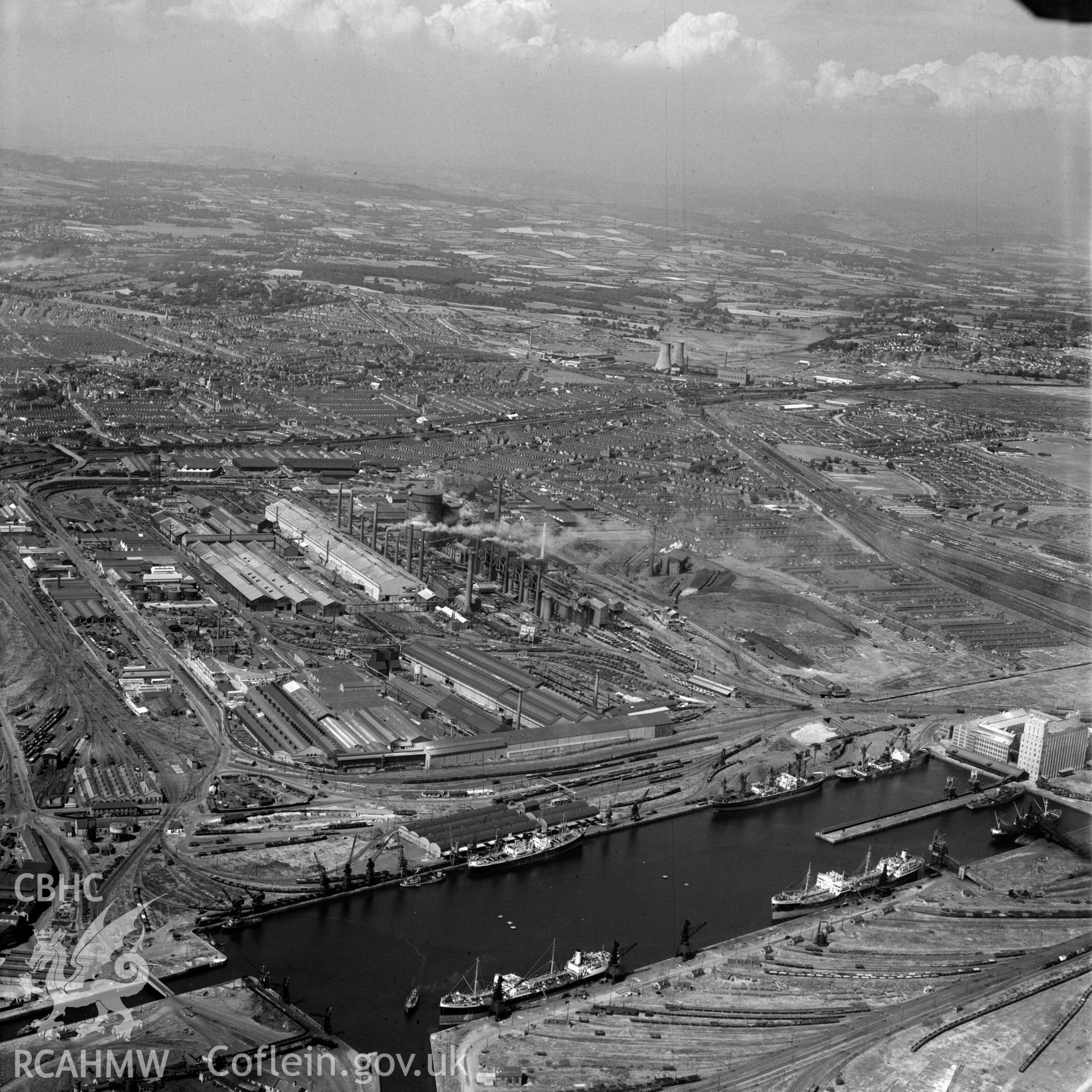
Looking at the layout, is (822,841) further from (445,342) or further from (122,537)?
(445,342)

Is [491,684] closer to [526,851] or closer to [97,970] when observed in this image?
[526,851]

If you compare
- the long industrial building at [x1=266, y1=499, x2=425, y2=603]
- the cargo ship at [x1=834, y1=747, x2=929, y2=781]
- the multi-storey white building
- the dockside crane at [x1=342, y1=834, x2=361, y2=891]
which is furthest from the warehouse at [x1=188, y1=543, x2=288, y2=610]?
the multi-storey white building

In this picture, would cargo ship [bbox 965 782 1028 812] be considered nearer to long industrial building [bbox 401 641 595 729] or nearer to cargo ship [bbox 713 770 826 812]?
cargo ship [bbox 713 770 826 812]

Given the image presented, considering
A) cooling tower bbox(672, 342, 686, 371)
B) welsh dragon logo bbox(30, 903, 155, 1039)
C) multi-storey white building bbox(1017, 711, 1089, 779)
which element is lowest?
welsh dragon logo bbox(30, 903, 155, 1039)

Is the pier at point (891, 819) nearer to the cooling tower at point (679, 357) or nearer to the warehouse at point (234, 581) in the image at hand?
the warehouse at point (234, 581)

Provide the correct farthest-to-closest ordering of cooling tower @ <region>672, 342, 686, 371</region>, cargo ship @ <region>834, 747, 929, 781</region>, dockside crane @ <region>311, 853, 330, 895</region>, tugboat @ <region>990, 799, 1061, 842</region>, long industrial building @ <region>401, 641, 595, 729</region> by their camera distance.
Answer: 1. cooling tower @ <region>672, 342, 686, 371</region>
2. long industrial building @ <region>401, 641, 595, 729</region>
3. cargo ship @ <region>834, 747, 929, 781</region>
4. tugboat @ <region>990, 799, 1061, 842</region>
5. dockside crane @ <region>311, 853, 330, 895</region>

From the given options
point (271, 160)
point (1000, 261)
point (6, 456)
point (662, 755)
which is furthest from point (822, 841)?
point (271, 160)
